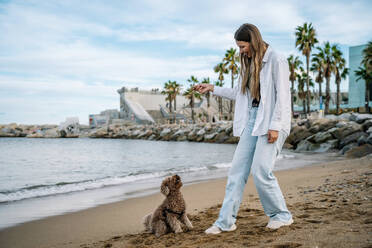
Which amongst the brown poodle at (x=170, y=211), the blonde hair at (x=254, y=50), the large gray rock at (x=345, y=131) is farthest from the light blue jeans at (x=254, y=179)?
the large gray rock at (x=345, y=131)

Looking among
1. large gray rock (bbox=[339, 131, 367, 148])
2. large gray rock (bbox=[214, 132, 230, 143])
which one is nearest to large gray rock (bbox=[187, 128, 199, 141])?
large gray rock (bbox=[214, 132, 230, 143])

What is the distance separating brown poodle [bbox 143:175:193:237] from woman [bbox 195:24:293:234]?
1.51 feet

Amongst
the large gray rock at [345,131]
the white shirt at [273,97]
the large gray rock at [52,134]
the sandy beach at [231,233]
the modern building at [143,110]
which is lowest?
the large gray rock at [52,134]

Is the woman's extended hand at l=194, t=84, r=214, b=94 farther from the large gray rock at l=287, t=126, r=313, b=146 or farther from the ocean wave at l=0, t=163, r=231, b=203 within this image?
the large gray rock at l=287, t=126, r=313, b=146

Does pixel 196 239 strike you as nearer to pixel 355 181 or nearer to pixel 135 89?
pixel 355 181

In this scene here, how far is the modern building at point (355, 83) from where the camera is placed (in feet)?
143

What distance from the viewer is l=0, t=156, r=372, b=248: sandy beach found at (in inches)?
106

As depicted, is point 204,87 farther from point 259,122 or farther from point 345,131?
point 345,131

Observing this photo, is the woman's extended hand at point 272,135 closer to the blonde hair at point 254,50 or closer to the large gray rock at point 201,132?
the blonde hair at point 254,50

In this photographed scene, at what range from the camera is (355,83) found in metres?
44.5

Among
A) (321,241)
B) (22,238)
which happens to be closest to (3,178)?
(22,238)

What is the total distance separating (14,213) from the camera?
219 inches

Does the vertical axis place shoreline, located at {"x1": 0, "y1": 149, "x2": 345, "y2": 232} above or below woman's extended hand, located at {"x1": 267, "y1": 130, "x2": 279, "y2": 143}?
below

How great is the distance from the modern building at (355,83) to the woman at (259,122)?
46.4 m
